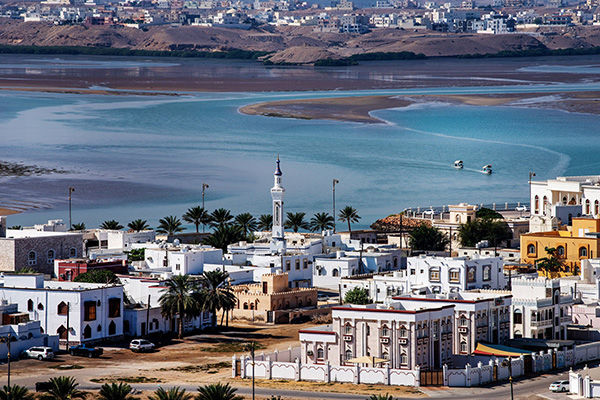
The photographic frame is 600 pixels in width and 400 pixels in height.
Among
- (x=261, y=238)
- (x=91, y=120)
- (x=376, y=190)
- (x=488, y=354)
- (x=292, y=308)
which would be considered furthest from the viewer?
(x=91, y=120)

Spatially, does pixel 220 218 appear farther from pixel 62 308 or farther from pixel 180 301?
pixel 62 308

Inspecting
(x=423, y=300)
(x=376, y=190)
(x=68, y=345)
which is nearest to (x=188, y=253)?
(x=68, y=345)

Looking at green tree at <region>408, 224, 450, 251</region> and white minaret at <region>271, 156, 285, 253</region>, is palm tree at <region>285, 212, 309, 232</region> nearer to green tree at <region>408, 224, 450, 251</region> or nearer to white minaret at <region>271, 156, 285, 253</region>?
green tree at <region>408, 224, 450, 251</region>

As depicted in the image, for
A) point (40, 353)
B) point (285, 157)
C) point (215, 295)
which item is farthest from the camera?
point (285, 157)

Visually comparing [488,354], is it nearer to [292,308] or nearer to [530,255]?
[292,308]

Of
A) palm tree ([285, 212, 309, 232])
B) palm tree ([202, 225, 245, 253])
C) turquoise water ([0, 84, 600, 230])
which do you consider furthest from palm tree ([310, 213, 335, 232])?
turquoise water ([0, 84, 600, 230])

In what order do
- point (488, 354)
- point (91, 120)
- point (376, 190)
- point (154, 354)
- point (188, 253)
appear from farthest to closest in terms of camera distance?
point (91, 120), point (376, 190), point (188, 253), point (154, 354), point (488, 354)

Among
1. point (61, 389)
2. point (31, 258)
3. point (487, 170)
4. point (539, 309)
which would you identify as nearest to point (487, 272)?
point (539, 309)

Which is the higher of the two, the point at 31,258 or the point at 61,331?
the point at 31,258
